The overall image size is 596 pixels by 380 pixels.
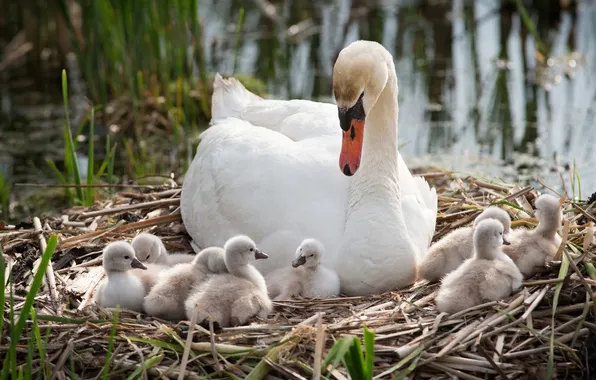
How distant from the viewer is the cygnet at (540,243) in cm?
614

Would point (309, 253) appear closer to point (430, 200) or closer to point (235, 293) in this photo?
point (235, 293)

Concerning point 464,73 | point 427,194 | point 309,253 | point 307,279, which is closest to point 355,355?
point 309,253

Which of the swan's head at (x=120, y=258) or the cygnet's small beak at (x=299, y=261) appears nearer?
the cygnet's small beak at (x=299, y=261)

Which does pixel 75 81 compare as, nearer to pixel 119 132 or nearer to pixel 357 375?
Answer: pixel 119 132

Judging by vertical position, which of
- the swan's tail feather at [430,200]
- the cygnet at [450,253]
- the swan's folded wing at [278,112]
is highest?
the swan's folded wing at [278,112]

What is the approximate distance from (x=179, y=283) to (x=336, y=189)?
1.33m

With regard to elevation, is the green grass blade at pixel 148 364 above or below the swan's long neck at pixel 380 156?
below

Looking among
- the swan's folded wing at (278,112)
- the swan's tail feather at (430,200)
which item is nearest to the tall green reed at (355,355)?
the swan's tail feather at (430,200)

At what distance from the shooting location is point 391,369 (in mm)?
5266

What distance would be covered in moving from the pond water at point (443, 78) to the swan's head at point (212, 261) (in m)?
3.79

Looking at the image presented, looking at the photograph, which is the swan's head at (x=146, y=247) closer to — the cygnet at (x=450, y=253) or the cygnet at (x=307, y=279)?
the cygnet at (x=307, y=279)

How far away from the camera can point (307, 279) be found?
6297mm

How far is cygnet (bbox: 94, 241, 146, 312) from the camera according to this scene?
6.18 meters

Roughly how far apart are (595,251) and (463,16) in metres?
10.7
